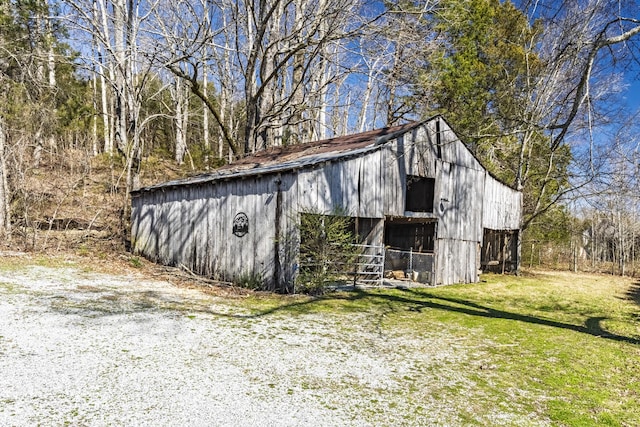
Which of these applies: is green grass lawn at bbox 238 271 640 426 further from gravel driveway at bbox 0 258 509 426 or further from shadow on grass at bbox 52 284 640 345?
gravel driveway at bbox 0 258 509 426

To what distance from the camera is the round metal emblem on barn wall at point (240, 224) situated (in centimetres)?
1100

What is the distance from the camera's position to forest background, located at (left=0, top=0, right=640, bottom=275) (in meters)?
12.0

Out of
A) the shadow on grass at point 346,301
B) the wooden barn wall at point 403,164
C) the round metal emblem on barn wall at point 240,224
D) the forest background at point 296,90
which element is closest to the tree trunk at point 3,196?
the forest background at point 296,90

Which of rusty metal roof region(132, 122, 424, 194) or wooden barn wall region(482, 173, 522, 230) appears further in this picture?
wooden barn wall region(482, 173, 522, 230)

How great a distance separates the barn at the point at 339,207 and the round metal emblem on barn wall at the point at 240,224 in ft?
0.13

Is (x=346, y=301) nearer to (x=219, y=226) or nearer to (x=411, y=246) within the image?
(x=219, y=226)

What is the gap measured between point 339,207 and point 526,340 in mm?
5622

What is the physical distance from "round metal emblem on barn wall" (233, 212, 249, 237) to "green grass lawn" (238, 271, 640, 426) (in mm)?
2210

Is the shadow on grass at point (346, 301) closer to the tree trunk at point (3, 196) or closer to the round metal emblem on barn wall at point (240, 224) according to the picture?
the round metal emblem on barn wall at point (240, 224)

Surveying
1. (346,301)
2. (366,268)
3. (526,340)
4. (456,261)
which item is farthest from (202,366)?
(456,261)

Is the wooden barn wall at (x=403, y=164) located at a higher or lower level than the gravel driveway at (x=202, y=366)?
higher

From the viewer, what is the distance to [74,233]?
15.4m

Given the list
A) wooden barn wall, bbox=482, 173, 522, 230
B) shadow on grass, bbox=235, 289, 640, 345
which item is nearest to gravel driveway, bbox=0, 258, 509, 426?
shadow on grass, bbox=235, 289, 640, 345

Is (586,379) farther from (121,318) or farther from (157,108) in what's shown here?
(157,108)
